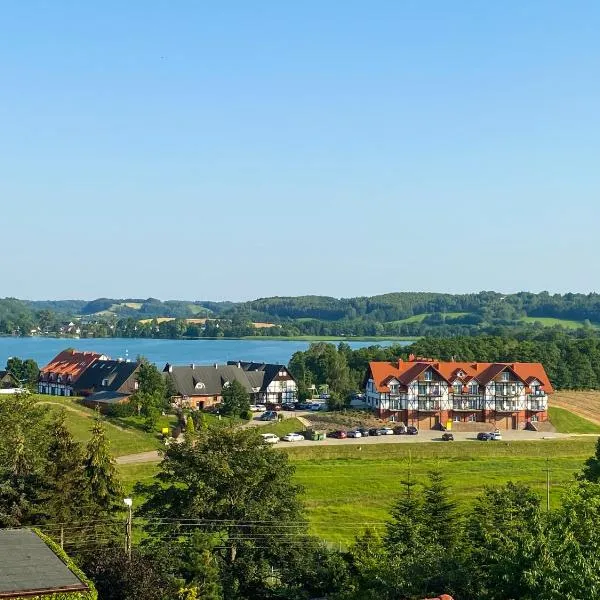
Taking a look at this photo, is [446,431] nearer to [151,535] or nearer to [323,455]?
[323,455]

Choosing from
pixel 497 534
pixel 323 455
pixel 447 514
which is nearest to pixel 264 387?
pixel 323 455

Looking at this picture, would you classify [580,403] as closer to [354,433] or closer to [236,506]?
[354,433]

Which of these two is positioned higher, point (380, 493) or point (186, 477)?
point (186, 477)

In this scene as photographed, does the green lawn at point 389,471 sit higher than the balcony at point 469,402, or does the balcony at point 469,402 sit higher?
→ the balcony at point 469,402

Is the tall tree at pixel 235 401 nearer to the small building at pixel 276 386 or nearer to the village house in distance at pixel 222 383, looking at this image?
the village house in distance at pixel 222 383

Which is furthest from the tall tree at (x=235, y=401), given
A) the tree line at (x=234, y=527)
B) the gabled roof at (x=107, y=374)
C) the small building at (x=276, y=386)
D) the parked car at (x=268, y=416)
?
the tree line at (x=234, y=527)

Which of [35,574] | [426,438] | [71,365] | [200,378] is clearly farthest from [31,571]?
[71,365]
